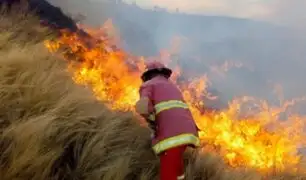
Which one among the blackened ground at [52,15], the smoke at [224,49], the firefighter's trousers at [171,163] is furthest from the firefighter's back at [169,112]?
the smoke at [224,49]

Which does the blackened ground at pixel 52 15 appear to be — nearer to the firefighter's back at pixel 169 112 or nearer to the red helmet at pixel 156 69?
the red helmet at pixel 156 69

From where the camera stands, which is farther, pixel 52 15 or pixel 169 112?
pixel 52 15

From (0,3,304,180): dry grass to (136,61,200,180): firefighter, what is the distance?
1.18 ft

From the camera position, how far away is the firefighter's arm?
436 centimetres

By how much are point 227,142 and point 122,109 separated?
737cm

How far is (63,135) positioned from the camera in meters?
4.34

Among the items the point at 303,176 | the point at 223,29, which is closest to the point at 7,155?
the point at 303,176

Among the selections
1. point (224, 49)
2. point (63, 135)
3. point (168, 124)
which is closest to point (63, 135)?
point (63, 135)

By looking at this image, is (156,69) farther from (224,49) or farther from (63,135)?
(224,49)

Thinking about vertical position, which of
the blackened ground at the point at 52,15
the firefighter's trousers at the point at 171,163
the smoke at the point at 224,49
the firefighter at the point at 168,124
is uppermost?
the firefighter at the point at 168,124

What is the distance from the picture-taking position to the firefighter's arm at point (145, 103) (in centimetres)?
436

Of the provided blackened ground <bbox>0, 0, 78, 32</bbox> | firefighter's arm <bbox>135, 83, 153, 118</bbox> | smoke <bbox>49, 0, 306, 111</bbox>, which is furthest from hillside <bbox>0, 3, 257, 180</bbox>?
smoke <bbox>49, 0, 306, 111</bbox>

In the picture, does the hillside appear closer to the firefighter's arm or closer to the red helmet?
the firefighter's arm

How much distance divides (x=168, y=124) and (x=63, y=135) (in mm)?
1033
